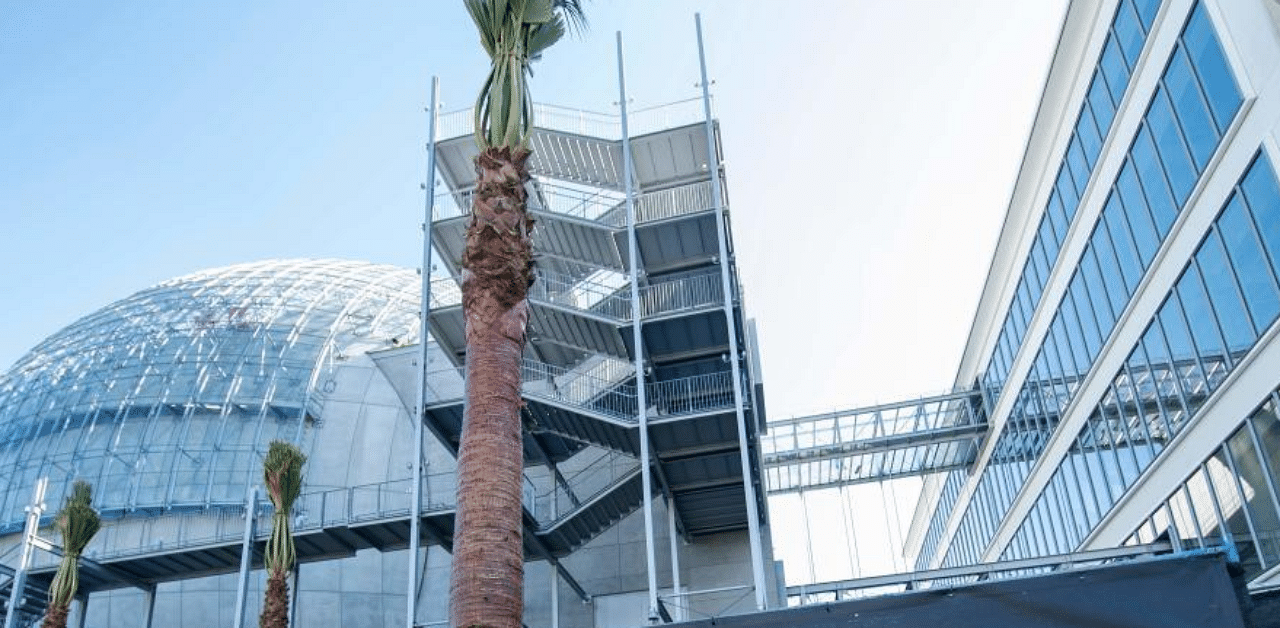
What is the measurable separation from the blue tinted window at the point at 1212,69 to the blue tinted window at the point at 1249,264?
1.51m

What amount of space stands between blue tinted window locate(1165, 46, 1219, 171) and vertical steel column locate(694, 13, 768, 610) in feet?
32.6

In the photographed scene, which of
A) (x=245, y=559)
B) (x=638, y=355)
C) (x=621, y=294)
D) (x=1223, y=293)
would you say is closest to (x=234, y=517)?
(x=245, y=559)

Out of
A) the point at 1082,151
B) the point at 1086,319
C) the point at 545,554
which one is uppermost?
the point at 1082,151

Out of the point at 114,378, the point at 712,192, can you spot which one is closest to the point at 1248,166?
the point at 712,192

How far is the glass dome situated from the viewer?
126 ft

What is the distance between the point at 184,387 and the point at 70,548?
1269 cm

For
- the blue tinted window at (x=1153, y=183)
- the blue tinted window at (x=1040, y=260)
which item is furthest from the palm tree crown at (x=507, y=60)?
the blue tinted window at (x=1040, y=260)

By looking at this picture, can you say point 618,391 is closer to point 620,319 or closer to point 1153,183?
point 620,319

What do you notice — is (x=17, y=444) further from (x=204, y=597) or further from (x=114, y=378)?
(x=204, y=597)

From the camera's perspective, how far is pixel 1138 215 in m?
21.9

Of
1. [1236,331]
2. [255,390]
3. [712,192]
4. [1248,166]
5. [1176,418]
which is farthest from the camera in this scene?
[255,390]

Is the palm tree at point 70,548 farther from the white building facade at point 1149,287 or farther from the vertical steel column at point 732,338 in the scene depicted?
the white building facade at point 1149,287

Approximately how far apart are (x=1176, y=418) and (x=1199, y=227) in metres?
4.44

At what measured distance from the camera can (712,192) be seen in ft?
90.9
